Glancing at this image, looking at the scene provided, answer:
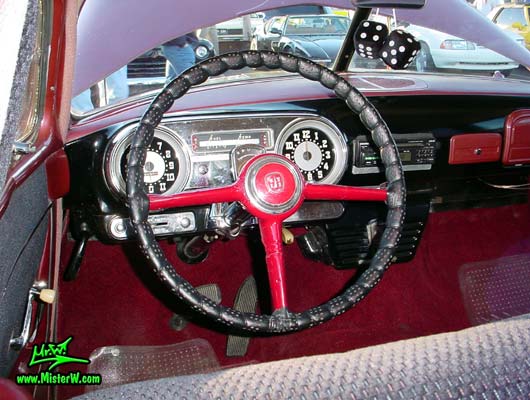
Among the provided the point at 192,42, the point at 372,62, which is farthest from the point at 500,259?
the point at 192,42

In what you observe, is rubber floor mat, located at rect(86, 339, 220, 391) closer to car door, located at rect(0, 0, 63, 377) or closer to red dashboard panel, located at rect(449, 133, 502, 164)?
car door, located at rect(0, 0, 63, 377)

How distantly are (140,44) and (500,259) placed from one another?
1930 millimetres

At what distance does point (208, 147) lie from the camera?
6.14 ft

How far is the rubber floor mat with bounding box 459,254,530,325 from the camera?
268 centimetres

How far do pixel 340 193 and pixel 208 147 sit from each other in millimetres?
499

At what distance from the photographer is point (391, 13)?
2.28 m

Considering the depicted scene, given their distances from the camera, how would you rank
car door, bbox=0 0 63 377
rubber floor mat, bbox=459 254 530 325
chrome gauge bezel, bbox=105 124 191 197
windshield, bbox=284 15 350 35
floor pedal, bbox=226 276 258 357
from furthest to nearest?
windshield, bbox=284 15 350 35 → rubber floor mat, bbox=459 254 530 325 → floor pedal, bbox=226 276 258 357 → chrome gauge bezel, bbox=105 124 191 197 → car door, bbox=0 0 63 377

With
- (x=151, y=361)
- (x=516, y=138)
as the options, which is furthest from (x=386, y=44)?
(x=151, y=361)

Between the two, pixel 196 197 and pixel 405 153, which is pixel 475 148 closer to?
pixel 405 153

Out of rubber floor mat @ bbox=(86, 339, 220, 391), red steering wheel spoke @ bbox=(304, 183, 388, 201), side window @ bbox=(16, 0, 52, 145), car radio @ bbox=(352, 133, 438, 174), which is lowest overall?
rubber floor mat @ bbox=(86, 339, 220, 391)

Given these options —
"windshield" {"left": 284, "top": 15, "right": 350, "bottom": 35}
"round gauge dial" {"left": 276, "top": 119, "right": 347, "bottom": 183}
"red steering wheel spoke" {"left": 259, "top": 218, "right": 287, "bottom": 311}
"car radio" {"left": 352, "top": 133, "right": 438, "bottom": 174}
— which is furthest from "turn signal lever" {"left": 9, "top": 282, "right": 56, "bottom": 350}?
"windshield" {"left": 284, "top": 15, "right": 350, "bottom": 35}

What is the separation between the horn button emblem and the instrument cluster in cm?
24

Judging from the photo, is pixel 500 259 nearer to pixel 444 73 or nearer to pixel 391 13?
pixel 444 73
